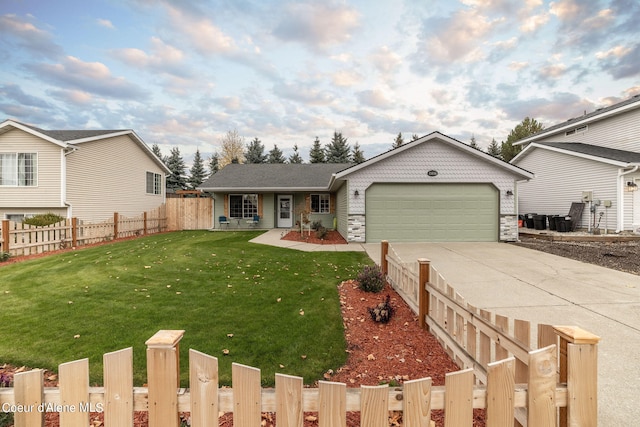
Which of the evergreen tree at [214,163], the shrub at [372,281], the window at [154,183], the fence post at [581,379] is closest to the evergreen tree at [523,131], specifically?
the evergreen tree at [214,163]

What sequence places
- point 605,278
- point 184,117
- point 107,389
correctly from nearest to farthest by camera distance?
point 107,389 → point 605,278 → point 184,117

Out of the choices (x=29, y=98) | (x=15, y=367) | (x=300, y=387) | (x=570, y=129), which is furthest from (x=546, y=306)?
(x=29, y=98)

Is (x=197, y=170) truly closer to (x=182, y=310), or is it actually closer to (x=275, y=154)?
(x=275, y=154)

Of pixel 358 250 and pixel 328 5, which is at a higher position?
pixel 328 5

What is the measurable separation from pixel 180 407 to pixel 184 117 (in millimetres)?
32317

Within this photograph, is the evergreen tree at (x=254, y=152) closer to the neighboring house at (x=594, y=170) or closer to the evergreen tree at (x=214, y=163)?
the evergreen tree at (x=214, y=163)

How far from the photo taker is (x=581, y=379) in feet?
4.77

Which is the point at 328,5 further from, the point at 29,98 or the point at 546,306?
the point at 29,98

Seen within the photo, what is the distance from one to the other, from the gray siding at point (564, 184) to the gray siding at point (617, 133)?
2887 millimetres

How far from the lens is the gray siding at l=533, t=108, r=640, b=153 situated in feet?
49.0

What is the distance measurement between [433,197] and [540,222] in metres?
7.79

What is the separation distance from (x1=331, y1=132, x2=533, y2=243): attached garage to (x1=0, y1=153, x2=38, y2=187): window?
540 inches

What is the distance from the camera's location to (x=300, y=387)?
1.40 metres

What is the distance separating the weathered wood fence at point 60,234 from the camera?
9309mm
